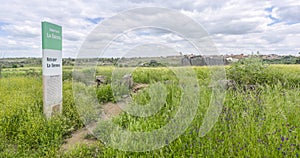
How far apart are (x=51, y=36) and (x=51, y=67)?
0.66m

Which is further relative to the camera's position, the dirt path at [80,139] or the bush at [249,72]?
the bush at [249,72]

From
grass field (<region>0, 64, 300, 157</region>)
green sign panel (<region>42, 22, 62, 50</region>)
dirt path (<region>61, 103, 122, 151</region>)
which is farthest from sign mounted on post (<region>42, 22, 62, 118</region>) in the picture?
dirt path (<region>61, 103, 122, 151</region>)

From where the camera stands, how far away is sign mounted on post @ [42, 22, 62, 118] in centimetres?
481

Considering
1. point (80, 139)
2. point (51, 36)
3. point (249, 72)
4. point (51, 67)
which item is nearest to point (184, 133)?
point (80, 139)

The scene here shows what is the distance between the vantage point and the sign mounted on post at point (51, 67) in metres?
4.81

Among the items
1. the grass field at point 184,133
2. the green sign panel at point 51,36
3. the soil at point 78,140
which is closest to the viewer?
the grass field at point 184,133

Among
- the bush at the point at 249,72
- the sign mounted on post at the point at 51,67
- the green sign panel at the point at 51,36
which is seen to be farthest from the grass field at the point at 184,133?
the bush at the point at 249,72

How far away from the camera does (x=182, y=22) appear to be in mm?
4094

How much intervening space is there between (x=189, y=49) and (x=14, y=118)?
3.65 meters

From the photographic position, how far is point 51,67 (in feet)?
16.4

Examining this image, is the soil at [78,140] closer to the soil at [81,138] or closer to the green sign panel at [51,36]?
the soil at [81,138]

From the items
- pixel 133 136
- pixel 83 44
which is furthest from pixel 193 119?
pixel 83 44

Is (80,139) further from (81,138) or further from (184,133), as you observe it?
(184,133)

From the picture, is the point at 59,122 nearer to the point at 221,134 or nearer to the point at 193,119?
the point at 193,119
